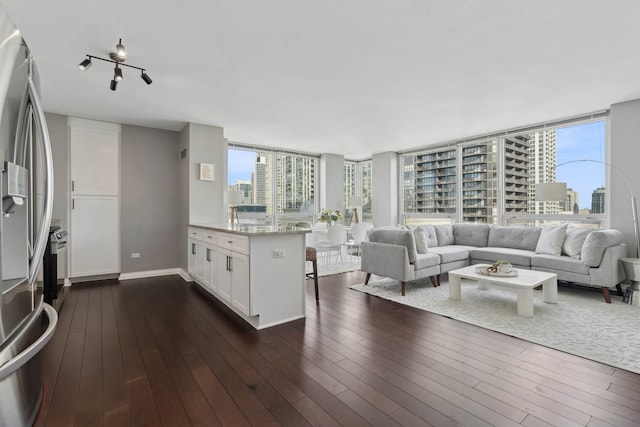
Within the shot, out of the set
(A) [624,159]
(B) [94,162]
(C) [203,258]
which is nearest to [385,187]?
(A) [624,159]

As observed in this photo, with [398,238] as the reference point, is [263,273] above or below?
below

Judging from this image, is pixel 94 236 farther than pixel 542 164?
No

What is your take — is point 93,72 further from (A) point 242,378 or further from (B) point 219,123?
(A) point 242,378

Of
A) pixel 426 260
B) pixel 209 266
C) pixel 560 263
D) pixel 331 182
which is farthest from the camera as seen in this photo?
pixel 331 182

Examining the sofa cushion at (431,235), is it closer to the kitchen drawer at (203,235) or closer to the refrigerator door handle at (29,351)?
the kitchen drawer at (203,235)

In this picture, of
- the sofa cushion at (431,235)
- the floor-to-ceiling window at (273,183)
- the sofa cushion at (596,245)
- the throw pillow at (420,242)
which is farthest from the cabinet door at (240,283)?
the sofa cushion at (596,245)

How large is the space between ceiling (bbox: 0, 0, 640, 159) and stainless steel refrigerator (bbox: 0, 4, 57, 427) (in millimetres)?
1214

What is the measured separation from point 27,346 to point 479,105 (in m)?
5.16

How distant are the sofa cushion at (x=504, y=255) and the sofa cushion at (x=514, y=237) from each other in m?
0.15

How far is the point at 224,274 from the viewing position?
3494 millimetres

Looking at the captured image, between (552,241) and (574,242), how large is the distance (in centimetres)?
29

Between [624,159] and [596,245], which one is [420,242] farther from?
[624,159]

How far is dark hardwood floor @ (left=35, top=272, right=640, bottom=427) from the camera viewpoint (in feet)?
5.55

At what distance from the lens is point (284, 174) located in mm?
7488
